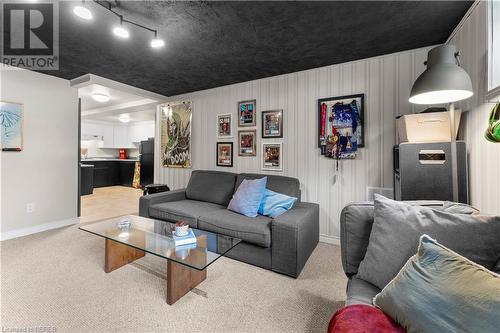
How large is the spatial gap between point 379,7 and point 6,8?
306 centimetres

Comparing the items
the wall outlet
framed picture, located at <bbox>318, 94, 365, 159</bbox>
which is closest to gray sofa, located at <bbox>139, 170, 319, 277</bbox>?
framed picture, located at <bbox>318, 94, 365, 159</bbox>

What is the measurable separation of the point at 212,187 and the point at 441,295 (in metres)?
2.77

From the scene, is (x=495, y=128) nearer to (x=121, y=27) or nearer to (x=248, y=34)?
(x=248, y=34)

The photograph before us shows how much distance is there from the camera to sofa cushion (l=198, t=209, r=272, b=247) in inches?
83.0

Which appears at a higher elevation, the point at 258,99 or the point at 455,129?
the point at 258,99

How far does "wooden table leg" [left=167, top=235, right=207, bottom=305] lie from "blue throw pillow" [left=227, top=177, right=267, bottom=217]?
74cm

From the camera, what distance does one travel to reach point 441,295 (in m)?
0.82

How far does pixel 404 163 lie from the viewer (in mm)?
1896

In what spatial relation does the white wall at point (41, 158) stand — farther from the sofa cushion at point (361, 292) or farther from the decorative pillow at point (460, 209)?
the decorative pillow at point (460, 209)

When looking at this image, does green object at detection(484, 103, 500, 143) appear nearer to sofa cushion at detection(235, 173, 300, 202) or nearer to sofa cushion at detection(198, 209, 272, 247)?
sofa cushion at detection(198, 209, 272, 247)

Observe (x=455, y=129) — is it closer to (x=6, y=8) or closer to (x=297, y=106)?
(x=297, y=106)

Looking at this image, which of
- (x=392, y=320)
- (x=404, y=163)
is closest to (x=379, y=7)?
(x=404, y=163)

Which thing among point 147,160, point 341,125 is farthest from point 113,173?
point 341,125

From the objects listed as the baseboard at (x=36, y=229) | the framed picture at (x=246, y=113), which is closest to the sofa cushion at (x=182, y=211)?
the framed picture at (x=246, y=113)
